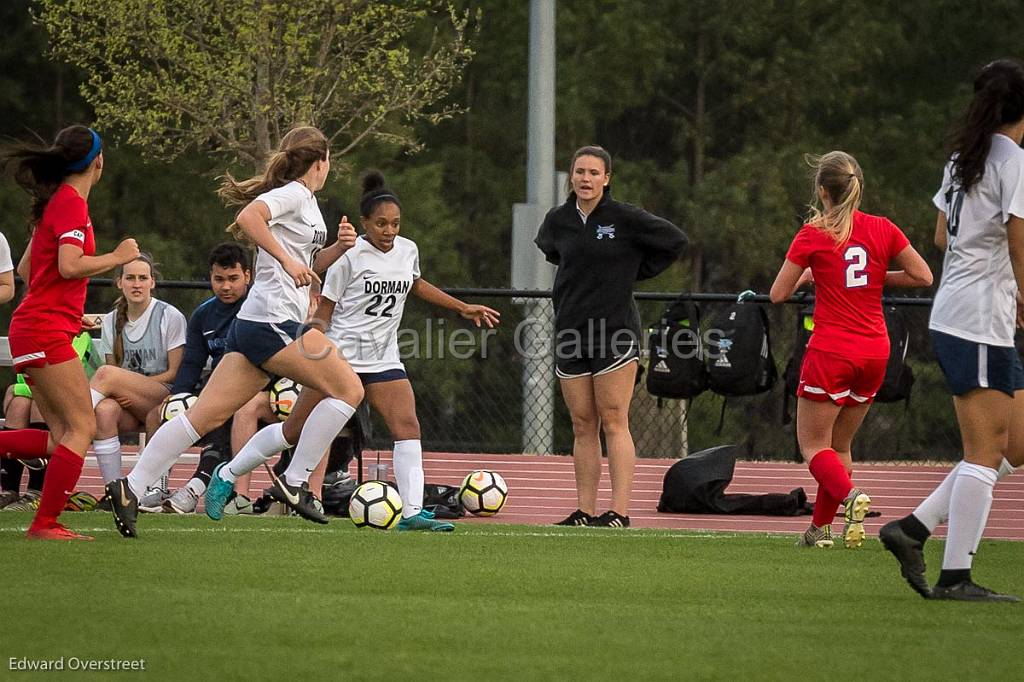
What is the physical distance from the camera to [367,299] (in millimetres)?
9062

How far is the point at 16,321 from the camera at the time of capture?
731 centimetres

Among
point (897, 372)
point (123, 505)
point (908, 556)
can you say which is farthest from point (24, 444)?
point (897, 372)

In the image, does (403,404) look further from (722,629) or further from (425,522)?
(722,629)

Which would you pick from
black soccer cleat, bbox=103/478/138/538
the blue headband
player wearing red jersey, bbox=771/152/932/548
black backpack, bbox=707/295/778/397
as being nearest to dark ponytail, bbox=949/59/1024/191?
player wearing red jersey, bbox=771/152/932/548

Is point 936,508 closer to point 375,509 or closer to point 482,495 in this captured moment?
point 375,509

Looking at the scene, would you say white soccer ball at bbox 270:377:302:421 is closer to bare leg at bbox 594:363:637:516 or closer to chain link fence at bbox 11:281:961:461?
bare leg at bbox 594:363:637:516

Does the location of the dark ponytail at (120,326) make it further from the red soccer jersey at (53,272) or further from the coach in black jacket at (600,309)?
the red soccer jersey at (53,272)

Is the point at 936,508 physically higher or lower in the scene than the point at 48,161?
lower

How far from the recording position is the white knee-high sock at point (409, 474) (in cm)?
904

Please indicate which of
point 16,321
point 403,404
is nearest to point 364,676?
point 16,321

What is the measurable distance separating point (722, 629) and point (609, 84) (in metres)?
25.9

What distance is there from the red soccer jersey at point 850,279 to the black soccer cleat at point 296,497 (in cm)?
263

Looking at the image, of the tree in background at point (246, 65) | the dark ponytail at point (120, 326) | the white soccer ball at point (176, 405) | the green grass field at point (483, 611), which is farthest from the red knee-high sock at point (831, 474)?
the tree in background at point (246, 65)

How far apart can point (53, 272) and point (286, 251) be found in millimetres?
1367
